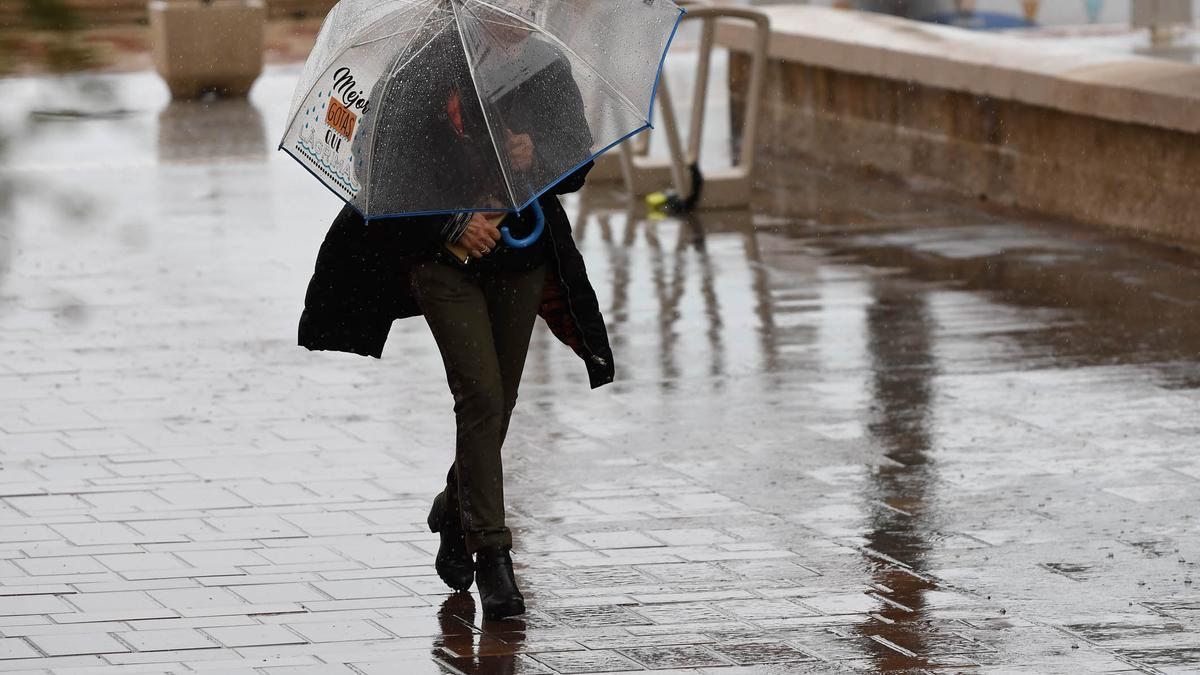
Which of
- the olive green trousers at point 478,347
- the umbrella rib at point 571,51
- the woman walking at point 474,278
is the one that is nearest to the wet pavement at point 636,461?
the olive green trousers at point 478,347

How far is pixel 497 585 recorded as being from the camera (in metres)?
5.29

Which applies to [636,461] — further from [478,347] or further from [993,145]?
[993,145]

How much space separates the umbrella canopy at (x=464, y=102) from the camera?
5.01m

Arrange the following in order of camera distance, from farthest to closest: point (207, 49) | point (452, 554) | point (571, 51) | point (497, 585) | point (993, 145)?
point (207, 49) < point (993, 145) < point (452, 554) < point (497, 585) < point (571, 51)

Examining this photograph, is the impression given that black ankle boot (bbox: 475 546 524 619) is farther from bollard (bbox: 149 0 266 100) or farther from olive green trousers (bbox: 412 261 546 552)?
bollard (bbox: 149 0 266 100)

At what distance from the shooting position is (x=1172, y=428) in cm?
738

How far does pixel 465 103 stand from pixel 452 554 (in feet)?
4.03

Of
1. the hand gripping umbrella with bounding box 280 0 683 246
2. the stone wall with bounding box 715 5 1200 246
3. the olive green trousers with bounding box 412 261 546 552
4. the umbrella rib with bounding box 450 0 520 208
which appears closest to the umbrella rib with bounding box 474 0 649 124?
the hand gripping umbrella with bounding box 280 0 683 246

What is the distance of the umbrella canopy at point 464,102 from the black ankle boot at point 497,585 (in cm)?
91

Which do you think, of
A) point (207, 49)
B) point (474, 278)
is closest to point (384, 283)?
point (474, 278)

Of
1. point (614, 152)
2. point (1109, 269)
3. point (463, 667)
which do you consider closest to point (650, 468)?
point (463, 667)

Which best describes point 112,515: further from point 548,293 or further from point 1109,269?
point 1109,269

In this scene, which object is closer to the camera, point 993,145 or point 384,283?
point 384,283

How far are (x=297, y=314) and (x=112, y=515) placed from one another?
144 inches
